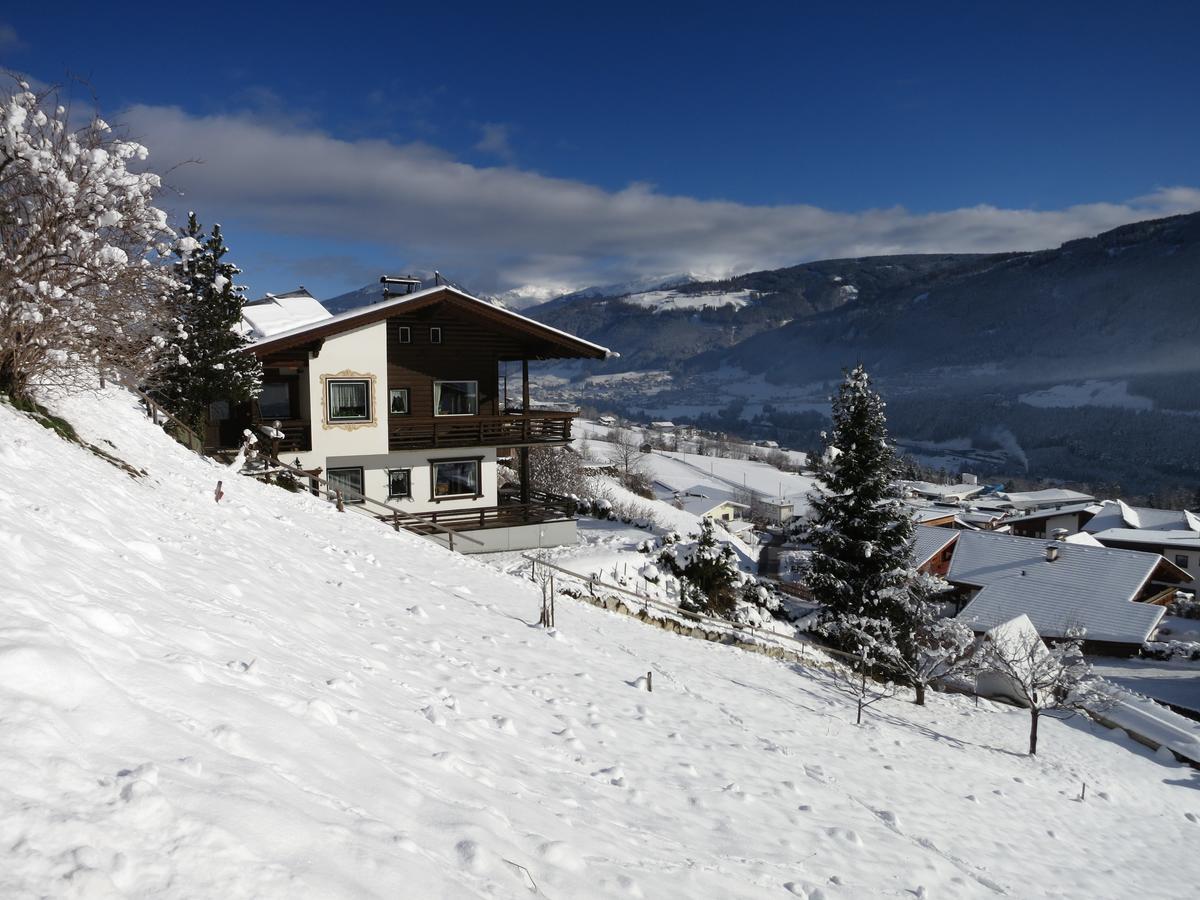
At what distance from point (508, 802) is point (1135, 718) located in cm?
2260

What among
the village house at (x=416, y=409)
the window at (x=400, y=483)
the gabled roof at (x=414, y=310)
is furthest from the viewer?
the window at (x=400, y=483)

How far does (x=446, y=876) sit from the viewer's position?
3.41 meters

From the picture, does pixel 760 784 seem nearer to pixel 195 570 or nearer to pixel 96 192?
pixel 195 570

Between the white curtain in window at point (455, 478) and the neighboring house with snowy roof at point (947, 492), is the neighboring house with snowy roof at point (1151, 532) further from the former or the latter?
the white curtain in window at point (455, 478)

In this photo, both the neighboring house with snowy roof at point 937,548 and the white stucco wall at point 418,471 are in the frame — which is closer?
the white stucco wall at point 418,471

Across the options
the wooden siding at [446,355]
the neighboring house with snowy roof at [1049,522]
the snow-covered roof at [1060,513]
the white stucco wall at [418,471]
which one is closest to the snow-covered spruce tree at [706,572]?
the white stucco wall at [418,471]

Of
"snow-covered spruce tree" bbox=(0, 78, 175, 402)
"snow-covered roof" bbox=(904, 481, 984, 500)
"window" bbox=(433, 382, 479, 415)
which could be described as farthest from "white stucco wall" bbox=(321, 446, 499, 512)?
"snow-covered roof" bbox=(904, 481, 984, 500)

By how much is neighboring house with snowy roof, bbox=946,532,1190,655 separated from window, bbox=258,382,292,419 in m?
34.9

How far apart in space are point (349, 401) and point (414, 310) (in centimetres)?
391

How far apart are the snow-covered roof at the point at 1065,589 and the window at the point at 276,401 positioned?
36.3 meters

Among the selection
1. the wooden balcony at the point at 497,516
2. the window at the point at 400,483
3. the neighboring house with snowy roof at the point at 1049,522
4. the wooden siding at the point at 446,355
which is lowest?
the neighboring house with snowy roof at the point at 1049,522

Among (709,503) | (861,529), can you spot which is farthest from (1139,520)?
(861,529)

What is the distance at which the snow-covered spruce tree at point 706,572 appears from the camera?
23484mm

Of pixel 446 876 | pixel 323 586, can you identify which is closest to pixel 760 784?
pixel 446 876
